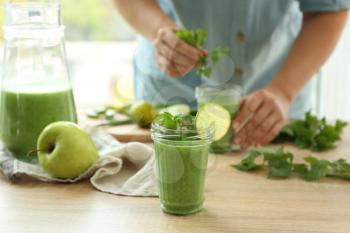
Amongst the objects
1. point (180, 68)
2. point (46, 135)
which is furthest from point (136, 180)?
point (180, 68)

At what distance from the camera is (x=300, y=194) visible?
1178 millimetres

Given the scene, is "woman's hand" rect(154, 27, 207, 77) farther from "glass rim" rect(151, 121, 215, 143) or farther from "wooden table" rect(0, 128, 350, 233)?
"glass rim" rect(151, 121, 215, 143)

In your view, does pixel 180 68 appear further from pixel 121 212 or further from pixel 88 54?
pixel 88 54

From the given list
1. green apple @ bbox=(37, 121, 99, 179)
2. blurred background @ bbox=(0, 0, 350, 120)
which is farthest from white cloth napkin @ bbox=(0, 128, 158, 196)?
blurred background @ bbox=(0, 0, 350, 120)

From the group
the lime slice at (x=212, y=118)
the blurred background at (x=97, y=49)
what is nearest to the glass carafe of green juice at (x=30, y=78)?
the lime slice at (x=212, y=118)

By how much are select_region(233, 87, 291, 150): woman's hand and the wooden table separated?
24 centimetres

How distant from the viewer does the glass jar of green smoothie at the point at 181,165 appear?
3.41ft

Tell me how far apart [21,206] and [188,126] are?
1.11 feet

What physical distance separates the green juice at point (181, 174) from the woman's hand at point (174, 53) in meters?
0.50

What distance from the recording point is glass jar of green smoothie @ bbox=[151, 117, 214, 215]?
1.04 m

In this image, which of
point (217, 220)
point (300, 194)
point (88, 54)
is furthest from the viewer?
point (88, 54)

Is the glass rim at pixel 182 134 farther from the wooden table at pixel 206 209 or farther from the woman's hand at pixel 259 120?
the woman's hand at pixel 259 120

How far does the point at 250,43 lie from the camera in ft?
6.20

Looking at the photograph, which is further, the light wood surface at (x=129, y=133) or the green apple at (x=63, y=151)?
the light wood surface at (x=129, y=133)
